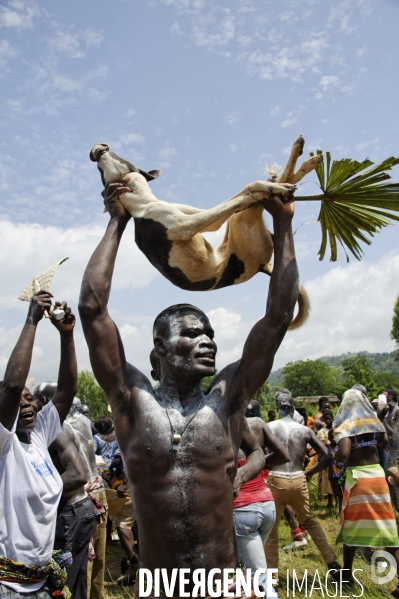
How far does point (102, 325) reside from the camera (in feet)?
7.40

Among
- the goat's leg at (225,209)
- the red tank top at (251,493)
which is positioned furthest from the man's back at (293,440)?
the goat's leg at (225,209)

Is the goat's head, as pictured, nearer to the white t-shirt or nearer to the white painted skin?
the white t-shirt

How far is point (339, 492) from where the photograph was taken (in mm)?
8523

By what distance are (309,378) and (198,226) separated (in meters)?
65.2

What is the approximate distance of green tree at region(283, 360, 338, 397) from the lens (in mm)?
64312

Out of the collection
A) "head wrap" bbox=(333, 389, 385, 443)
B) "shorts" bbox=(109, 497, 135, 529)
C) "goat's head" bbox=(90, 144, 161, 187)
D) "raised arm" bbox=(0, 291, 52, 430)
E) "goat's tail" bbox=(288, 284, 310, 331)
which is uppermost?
"goat's head" bbox=(90, 144, 161, 187)

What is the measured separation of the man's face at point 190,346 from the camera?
2355mm

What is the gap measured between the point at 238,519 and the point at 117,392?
2.64 metres

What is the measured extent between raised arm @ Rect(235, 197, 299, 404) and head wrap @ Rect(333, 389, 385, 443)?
11.5ft

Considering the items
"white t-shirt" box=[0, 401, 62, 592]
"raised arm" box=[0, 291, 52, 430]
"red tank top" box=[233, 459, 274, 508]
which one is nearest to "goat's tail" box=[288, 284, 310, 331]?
"raised arm" box=[0, 291, 52, 430]

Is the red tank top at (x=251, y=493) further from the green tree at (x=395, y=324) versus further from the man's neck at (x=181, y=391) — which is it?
the green tree at (x=395, y=324)

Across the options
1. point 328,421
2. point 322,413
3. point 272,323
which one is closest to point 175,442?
point 272,323

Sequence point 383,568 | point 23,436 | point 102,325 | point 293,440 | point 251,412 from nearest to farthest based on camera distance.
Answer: point 102,325 < point 23,436 < point 383,568 < point 251,412 < point 293,440

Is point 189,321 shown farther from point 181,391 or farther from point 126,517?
point 126,517
